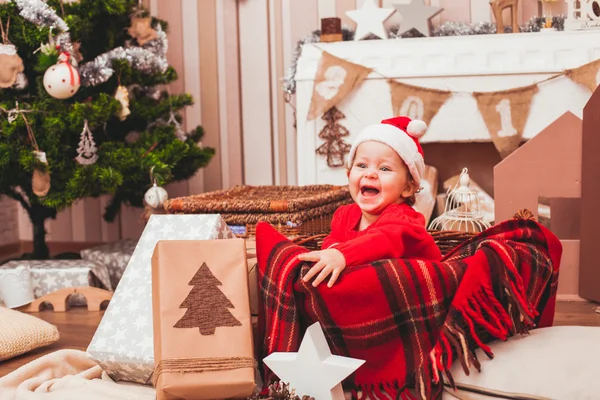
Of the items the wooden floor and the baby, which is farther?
the wooden floor

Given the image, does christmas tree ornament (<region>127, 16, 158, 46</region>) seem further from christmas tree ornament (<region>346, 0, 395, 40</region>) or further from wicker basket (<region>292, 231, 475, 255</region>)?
wicker basket (<region>292, 231, 475, 255</region>)

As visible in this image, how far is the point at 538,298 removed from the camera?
4.30 feet

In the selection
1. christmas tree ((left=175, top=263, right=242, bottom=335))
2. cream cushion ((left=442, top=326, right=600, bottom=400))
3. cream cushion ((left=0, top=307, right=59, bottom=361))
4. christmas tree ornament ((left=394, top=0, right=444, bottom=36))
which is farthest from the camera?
christmas tree ornament ((left=394, top=0, right=444, bottom=36))

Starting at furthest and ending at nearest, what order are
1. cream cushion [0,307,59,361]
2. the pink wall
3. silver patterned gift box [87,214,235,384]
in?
the pink wall
cream cushion [0,307,59,361]
silver patterned gift box [87,214,235,384]

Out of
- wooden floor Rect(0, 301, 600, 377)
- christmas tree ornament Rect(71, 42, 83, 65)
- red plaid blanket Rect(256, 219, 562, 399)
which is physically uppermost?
christmas tree ornament Rect(71, 42, 83, 65)

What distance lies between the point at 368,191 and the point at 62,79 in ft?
4.28

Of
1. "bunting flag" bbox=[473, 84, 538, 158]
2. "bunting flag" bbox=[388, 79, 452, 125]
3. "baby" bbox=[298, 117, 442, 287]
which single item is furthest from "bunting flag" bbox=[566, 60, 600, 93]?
"baby" bbox=[298, 117, 442, 287]

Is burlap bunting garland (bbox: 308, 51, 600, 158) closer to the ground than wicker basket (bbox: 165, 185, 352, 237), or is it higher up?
higher up

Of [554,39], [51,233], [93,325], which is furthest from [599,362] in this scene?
[51,233]

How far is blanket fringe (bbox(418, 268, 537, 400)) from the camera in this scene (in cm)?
114

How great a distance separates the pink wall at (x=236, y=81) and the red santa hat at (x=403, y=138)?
1.63 metres

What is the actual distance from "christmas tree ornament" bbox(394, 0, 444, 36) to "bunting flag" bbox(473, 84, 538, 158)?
41 centimetres

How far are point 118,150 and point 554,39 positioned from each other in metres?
1.61

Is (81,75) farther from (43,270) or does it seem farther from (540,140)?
(540,140)
